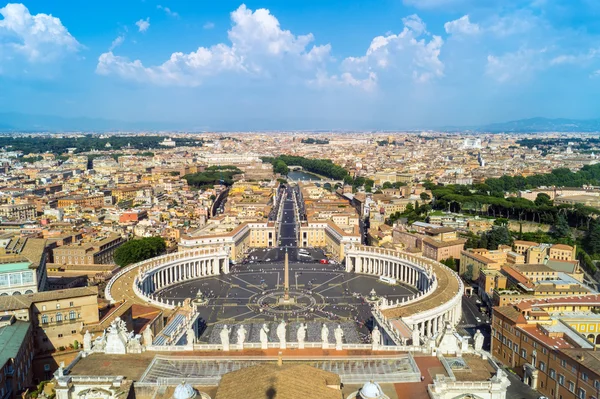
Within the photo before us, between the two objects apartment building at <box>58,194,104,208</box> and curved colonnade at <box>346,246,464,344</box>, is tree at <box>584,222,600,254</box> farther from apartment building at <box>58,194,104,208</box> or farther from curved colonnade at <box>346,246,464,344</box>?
apartment building at <box>58,194,104,208</box>

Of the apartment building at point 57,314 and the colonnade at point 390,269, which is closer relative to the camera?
the apartment building at point 57,314

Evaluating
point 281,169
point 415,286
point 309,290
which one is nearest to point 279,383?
point 309,290

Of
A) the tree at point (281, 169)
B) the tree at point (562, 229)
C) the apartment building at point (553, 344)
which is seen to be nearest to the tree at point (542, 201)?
the tree at point (562, 229)

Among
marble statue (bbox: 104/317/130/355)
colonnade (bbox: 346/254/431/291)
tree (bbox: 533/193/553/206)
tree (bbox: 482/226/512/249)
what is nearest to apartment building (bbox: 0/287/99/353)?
marble statue (bbox: 104/317/130/355)

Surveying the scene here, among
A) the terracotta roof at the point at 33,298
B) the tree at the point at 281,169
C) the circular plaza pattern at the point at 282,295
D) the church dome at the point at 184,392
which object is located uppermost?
the church dome at the point at 184,392

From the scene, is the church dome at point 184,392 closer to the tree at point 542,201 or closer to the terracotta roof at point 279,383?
the terracotta roof at point 279,383

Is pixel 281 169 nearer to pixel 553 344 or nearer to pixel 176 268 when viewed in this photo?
pixel 176 268
